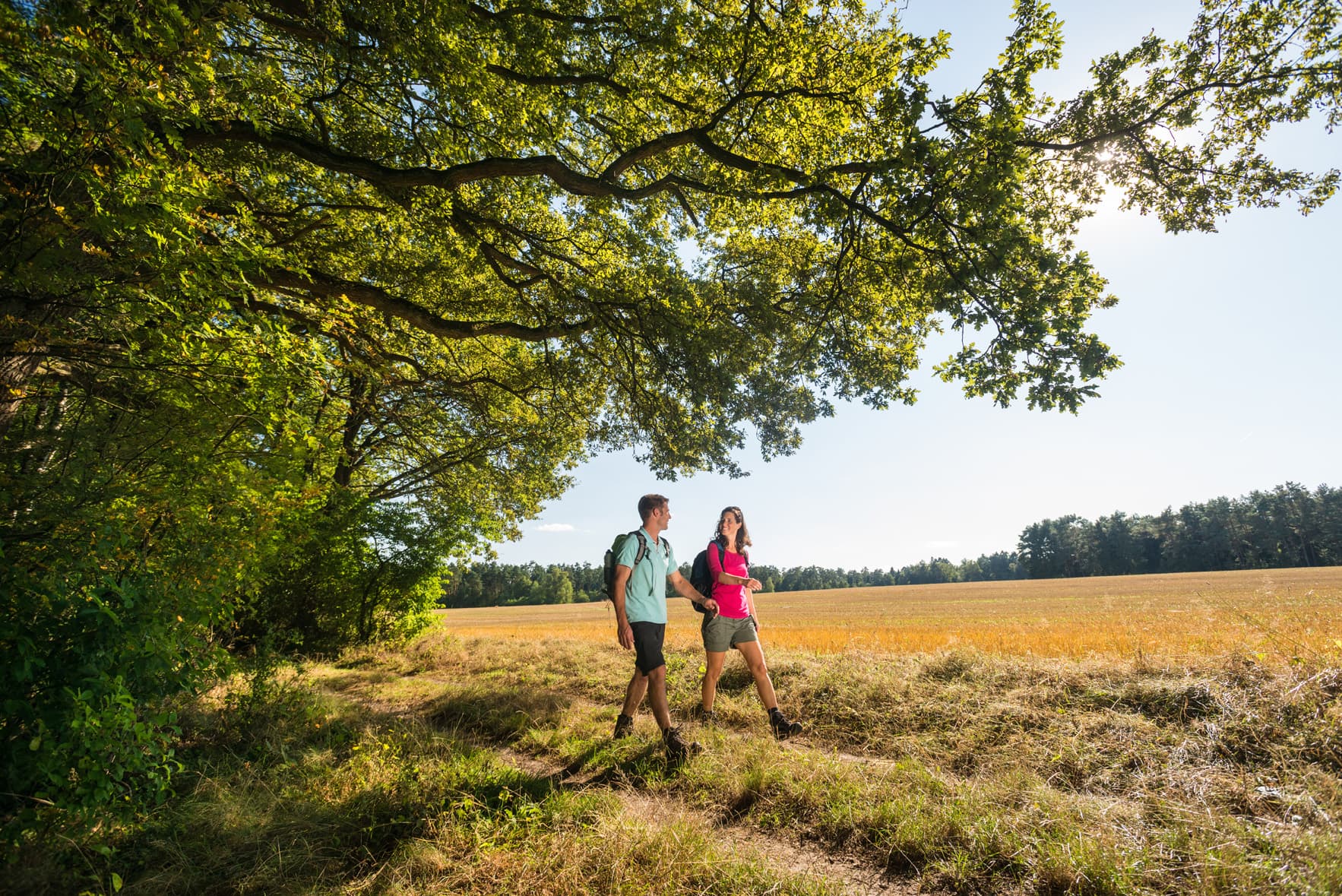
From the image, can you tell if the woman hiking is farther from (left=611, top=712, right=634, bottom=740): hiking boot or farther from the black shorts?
(left=611, top=712, right=634, bottom=740): hiking boot

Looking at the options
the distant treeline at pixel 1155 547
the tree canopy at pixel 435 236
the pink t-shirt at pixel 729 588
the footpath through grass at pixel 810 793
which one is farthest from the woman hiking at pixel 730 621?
the distant treeline at pixel 1155 547

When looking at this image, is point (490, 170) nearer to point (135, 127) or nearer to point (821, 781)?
point (135, 127)

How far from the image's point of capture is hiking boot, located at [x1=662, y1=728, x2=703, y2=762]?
4523 mm

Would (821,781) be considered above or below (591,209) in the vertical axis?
below

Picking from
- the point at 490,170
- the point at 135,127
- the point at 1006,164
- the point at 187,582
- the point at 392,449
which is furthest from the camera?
the point at 392,449

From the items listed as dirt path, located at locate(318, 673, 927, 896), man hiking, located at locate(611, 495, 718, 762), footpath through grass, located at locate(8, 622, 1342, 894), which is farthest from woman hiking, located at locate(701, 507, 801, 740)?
dirt path, located at locate(318, 673, 927, 896)

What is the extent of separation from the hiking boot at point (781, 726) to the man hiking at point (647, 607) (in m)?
1.04

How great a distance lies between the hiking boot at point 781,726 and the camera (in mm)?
5285

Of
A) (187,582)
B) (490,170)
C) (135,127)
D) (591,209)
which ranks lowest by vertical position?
(187,582)

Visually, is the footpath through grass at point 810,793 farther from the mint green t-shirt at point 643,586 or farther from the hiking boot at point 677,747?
the mint green t-shirt at point 643,586

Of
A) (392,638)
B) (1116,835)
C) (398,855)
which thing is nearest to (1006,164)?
(1116,835)

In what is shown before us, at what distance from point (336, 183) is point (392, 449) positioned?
33.1 feet

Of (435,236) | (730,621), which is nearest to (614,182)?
(435,236)

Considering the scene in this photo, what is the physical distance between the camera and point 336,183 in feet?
27.2
